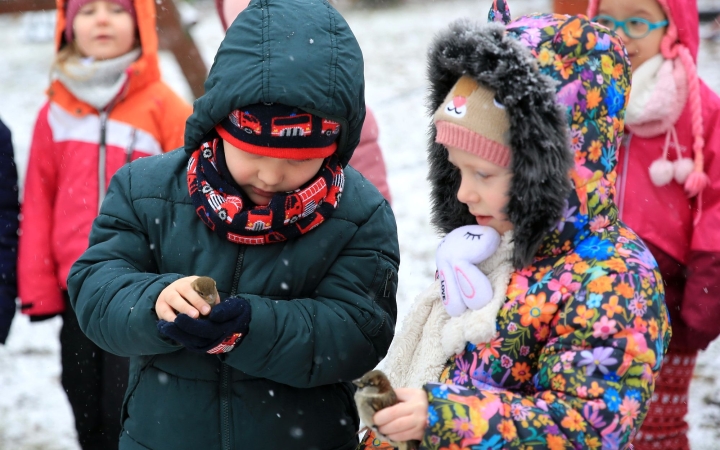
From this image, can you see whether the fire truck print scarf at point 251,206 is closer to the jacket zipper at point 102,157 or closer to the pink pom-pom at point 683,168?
the jacket zipper at point 102,157

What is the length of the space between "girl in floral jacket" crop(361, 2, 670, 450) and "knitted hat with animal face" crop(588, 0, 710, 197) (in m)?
1.26

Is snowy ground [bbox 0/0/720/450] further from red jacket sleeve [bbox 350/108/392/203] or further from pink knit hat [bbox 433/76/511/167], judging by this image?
red jacket sleeve [bbox 350/108/392/203]

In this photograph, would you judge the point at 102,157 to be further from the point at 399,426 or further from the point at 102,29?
the point at 399,426

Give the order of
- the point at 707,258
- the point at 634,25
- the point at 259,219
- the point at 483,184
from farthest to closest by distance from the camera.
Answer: the point at 634,25 → the point at 707,258 → the point at 259,219 → the point at 483,184

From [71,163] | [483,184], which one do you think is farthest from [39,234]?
[483,184]

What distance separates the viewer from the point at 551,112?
1816 millimetres

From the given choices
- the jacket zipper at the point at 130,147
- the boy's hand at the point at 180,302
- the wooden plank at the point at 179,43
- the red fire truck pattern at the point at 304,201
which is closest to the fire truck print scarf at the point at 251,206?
the red fire truck pattern at the point at 304,201

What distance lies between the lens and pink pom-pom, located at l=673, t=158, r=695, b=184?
120 inches

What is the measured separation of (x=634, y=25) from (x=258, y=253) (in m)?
1.97

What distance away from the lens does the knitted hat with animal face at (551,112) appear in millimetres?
1816

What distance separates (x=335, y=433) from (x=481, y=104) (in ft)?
3.36

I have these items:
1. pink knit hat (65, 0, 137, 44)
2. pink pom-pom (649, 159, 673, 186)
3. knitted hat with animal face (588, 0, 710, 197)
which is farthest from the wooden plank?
pink pom-pom (649, 159, 673, 186)

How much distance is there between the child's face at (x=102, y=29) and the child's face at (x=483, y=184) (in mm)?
2173

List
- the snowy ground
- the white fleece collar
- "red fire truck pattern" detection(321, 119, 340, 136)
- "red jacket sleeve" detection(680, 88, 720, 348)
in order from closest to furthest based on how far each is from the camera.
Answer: "red fire truck pattern" detection(321, 119, 340, 136) → "red jacket sleeve" detection(680, 88, 720, 348) → the white fleece collar → the snowy ground
